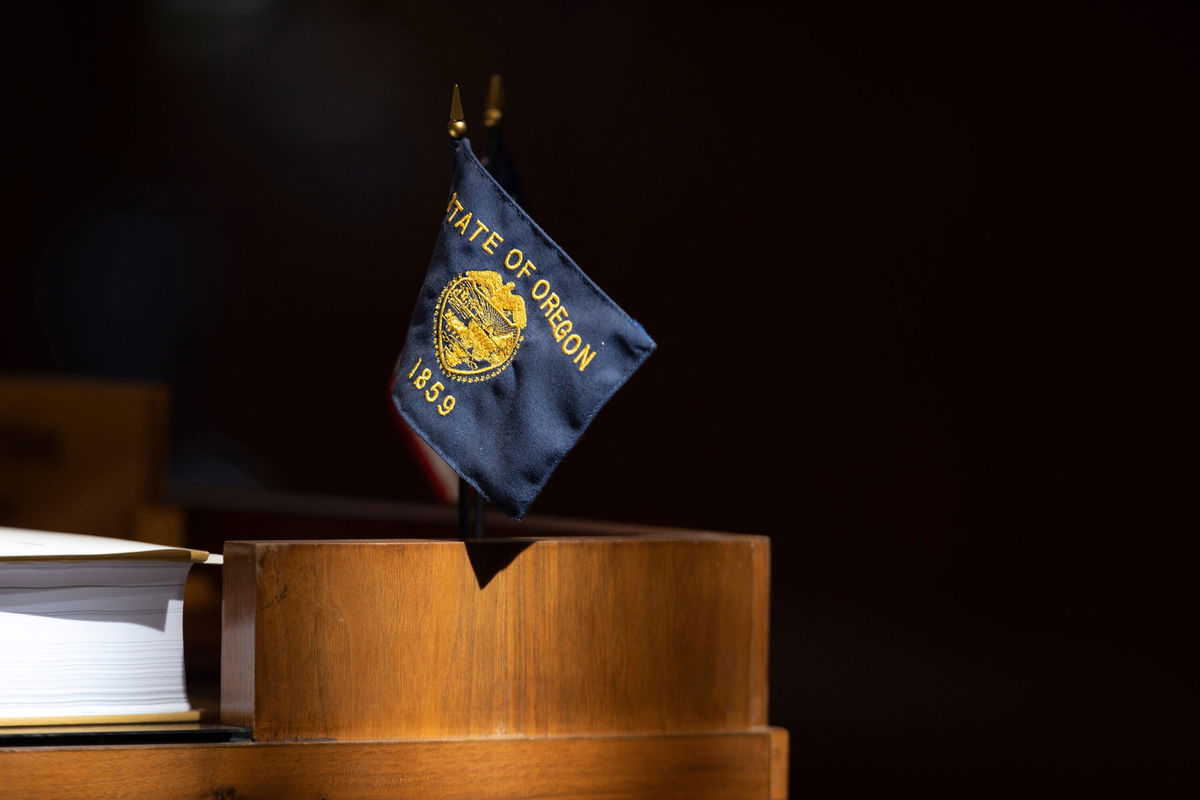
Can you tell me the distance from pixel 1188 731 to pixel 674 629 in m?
1.54

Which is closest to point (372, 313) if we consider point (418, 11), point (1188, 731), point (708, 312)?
point (418, 11)

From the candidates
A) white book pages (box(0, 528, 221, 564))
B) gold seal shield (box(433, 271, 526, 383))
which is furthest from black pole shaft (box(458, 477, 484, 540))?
white book pages (box(0, 528, 221, 564))

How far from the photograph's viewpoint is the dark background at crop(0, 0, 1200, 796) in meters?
2.90

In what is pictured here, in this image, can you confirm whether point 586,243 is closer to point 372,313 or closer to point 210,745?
point 372,313

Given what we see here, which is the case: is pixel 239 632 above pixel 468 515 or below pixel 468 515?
below

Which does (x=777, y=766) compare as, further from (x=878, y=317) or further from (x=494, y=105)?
(x=878, y=317)

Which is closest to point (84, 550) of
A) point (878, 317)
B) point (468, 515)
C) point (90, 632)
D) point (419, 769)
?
point (90, 632)

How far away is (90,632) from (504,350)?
461 millimetres

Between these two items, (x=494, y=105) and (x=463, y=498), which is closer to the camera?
(x=463, y=498)

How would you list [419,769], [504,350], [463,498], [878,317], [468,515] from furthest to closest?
[878,317], [468,515], [463,498], [504,350], [419,769]

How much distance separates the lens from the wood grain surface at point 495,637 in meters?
1.49

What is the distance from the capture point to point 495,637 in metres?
1.53

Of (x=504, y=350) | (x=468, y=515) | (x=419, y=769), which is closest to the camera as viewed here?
(x=419, y=769)

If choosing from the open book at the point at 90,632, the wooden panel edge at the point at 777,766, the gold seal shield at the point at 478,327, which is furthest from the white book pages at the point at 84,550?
the wooden panel edge at the point at 777,766
